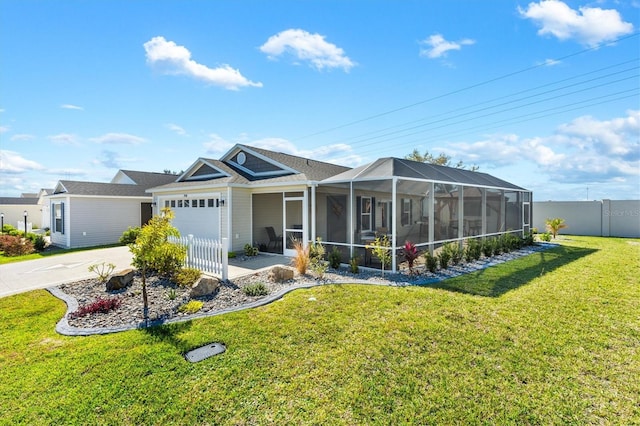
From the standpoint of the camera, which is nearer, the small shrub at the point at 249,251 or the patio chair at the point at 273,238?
the small shrub at the point at 249,251

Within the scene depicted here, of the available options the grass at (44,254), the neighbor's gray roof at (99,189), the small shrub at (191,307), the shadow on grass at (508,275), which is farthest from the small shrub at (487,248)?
the neighbor's gray roof at (99,189)

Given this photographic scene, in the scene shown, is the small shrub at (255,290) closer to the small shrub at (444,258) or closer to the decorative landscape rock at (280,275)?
the decorative landscape rock at (280,275)

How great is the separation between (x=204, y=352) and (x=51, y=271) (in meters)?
9.03

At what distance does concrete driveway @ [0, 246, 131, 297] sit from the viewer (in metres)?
8.16

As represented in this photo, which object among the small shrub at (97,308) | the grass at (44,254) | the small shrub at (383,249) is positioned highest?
the small shrub at (383,249)

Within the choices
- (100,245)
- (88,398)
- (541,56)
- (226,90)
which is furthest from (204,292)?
(541,56)

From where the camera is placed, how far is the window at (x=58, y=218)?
1664 cm

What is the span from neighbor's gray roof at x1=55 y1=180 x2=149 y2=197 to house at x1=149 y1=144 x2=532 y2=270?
11.8ft

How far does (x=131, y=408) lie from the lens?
10.2ft

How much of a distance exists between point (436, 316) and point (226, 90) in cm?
1371

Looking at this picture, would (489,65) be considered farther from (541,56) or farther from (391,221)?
(391,221)

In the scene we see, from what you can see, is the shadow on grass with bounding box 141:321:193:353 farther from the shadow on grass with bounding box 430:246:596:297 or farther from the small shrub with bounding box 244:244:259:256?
the small shrub with bounding box 244:244:259:256

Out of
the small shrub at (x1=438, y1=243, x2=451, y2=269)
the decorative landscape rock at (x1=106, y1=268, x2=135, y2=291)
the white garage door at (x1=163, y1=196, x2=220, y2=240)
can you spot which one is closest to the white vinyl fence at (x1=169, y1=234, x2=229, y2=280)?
the decorative landscape rock at (x1=106, y1=268, x2=135, y2=291)

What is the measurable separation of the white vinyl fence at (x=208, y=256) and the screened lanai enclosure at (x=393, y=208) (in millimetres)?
3735
